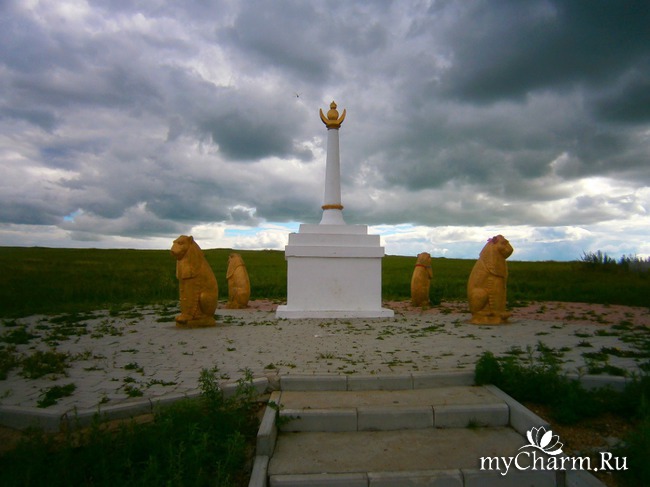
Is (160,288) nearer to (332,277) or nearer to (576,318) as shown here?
(332,277)

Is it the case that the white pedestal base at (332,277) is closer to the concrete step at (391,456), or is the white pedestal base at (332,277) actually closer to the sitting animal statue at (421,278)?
the sitting animal statue at (421,278)

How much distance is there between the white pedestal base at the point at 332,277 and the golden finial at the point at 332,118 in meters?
3.33

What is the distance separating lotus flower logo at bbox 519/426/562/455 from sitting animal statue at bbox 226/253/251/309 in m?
9.98

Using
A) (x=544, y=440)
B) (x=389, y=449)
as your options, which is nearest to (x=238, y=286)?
(x=389, y=449)

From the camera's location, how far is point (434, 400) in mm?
4527

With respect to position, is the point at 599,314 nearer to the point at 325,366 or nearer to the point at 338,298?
the point at 338,298

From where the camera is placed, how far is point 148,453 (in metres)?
3.49

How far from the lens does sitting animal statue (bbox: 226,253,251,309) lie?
42.1 feet

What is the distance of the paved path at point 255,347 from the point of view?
5113 millimetres


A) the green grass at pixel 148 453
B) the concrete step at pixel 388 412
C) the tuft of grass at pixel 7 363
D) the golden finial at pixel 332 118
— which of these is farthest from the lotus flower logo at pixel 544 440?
the golden finial at pixel 332 118

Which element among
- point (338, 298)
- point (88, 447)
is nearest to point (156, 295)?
point (338, 298)

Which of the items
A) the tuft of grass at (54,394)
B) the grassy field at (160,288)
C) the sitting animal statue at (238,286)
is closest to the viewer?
the tuft of grass at (54,394)

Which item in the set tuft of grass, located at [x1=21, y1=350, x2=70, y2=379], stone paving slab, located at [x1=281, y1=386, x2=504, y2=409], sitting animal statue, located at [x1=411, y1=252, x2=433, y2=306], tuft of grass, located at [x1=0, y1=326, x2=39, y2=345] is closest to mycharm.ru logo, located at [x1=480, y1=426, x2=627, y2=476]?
stone paving slab, located at [x1=281, y1=386, x2=504, y2=409]

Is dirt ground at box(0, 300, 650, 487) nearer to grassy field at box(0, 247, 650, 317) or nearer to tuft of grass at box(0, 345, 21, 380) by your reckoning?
grassy field at box(0, 247, 650, 317)
